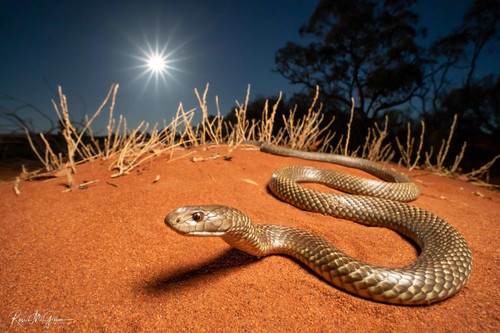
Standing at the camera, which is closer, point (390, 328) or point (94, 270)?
point (390, 328)

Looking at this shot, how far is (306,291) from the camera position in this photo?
4.71ft

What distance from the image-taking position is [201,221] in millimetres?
1423

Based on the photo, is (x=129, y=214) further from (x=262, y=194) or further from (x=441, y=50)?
(x=441, y=50)

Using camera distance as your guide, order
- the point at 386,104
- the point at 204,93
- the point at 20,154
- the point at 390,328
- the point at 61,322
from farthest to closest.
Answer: the point at 386,104 < the point at 20,154 < the point at 204,93 < the point at 390,328 < the point at 61,322

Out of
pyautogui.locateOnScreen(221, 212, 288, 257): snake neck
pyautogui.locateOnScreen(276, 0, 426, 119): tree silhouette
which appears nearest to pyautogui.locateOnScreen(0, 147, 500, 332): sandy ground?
pyautogui.locateOnScreen(221, 212, 288, 257): snake neck

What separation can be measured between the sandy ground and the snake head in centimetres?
34

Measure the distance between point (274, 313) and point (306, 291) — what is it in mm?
296

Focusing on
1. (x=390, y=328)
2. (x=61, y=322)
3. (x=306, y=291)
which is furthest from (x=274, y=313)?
(x=61, y=322)
